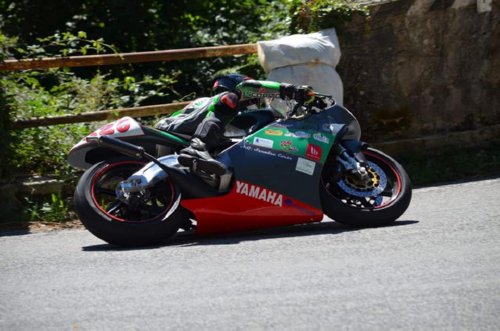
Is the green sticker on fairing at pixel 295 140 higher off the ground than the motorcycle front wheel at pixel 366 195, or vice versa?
the green sticker on fairing at pixel 295 140

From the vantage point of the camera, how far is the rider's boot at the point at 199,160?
22.3 feet

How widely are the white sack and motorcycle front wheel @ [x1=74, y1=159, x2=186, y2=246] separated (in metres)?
3.10

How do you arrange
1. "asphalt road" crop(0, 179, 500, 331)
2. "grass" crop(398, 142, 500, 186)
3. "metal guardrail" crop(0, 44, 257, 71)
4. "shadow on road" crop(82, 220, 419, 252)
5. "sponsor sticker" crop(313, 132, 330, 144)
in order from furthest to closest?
"grass" crop(398, 142, 500, 186) < "metal guardrail" crop(0, 44, 257, 71) < "sponsor sticker" crop(313, 132, 330, 144) < "shadow on road" crop(82, 220, 419, 252) < "asphalt road" crop(0, 179, 500, 331)

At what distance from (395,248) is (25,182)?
13.4ft

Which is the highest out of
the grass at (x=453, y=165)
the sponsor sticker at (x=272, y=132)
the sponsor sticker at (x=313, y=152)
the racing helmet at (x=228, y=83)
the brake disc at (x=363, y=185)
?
the racing helmet at (x=228, y=83)

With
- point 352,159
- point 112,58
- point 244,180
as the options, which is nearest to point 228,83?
point 244,180

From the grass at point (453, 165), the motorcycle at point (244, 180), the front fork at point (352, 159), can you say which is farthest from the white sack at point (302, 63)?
the front fork at point (352, 159)

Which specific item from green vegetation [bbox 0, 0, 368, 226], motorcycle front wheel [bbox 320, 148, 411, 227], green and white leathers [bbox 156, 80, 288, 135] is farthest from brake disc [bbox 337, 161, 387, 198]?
green vegetation [bbox 0, 0, 368, 226]

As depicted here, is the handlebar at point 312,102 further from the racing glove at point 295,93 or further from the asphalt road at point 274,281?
the asphalt road at point 274,281

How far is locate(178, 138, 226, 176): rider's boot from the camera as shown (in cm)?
680

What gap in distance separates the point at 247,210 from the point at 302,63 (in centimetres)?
303

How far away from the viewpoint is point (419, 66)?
10266mm

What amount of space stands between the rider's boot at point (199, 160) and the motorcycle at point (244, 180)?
27 mm

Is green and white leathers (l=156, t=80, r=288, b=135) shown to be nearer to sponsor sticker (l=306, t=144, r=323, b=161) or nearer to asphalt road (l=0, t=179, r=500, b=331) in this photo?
sponsor sticker (l=306, t=144, r=323, b=161)
